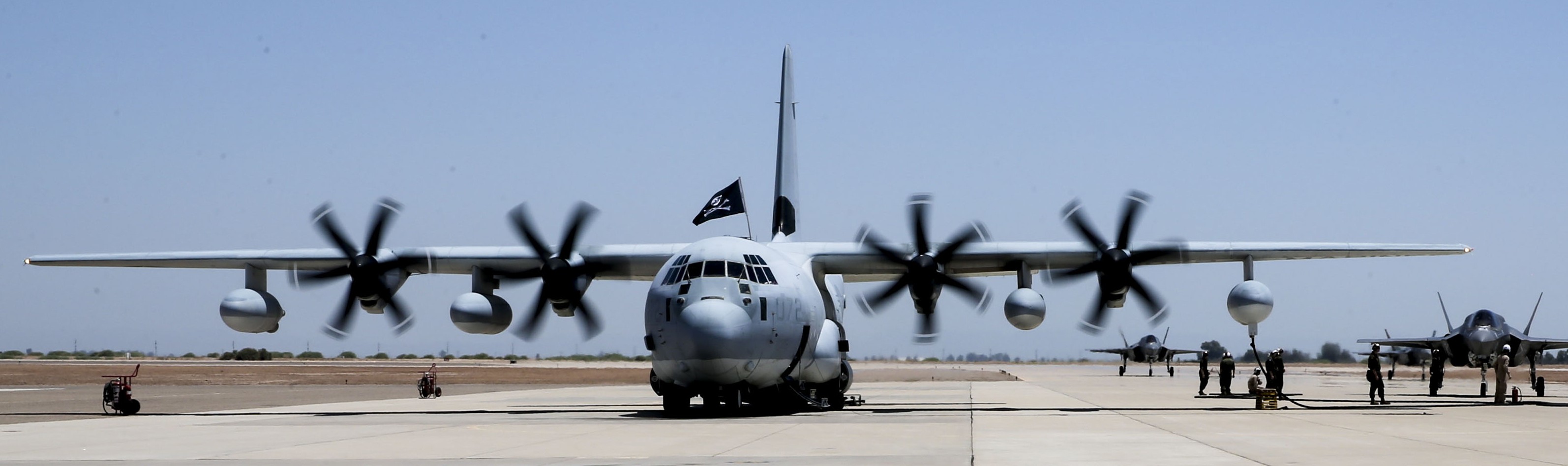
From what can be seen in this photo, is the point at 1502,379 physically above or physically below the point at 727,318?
below

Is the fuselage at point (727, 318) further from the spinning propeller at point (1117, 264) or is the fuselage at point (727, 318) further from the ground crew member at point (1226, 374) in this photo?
the ground crew member at point (1226, 374)

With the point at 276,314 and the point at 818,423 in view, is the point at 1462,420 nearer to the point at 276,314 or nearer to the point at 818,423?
the point at 818,423

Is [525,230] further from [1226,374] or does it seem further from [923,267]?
[1226,374]

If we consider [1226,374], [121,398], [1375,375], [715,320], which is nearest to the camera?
[715,320]

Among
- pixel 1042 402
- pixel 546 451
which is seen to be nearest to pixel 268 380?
pixel 1042 402

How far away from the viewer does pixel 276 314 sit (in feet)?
88.7

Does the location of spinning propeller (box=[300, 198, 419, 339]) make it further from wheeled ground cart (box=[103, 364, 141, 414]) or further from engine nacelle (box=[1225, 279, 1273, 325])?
engine nacelle (box=[1225, 279, 1273, 325])

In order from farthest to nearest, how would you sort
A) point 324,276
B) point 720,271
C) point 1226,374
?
point 1226,374, point 324,276, point 720,271

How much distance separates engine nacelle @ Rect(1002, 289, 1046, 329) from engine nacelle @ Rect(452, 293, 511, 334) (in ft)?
33.8

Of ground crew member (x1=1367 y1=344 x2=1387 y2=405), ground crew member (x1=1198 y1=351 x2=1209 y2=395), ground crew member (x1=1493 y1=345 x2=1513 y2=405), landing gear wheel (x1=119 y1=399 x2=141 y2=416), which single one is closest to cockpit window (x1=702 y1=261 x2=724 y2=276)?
landing gear wheel (x1=119 y1=399 x2=141 y2=416)

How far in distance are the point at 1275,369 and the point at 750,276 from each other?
13.4 m

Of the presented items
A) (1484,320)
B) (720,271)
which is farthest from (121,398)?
(1484,320)

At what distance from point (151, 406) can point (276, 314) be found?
16.6 feet

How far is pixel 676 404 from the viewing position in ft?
77.0
